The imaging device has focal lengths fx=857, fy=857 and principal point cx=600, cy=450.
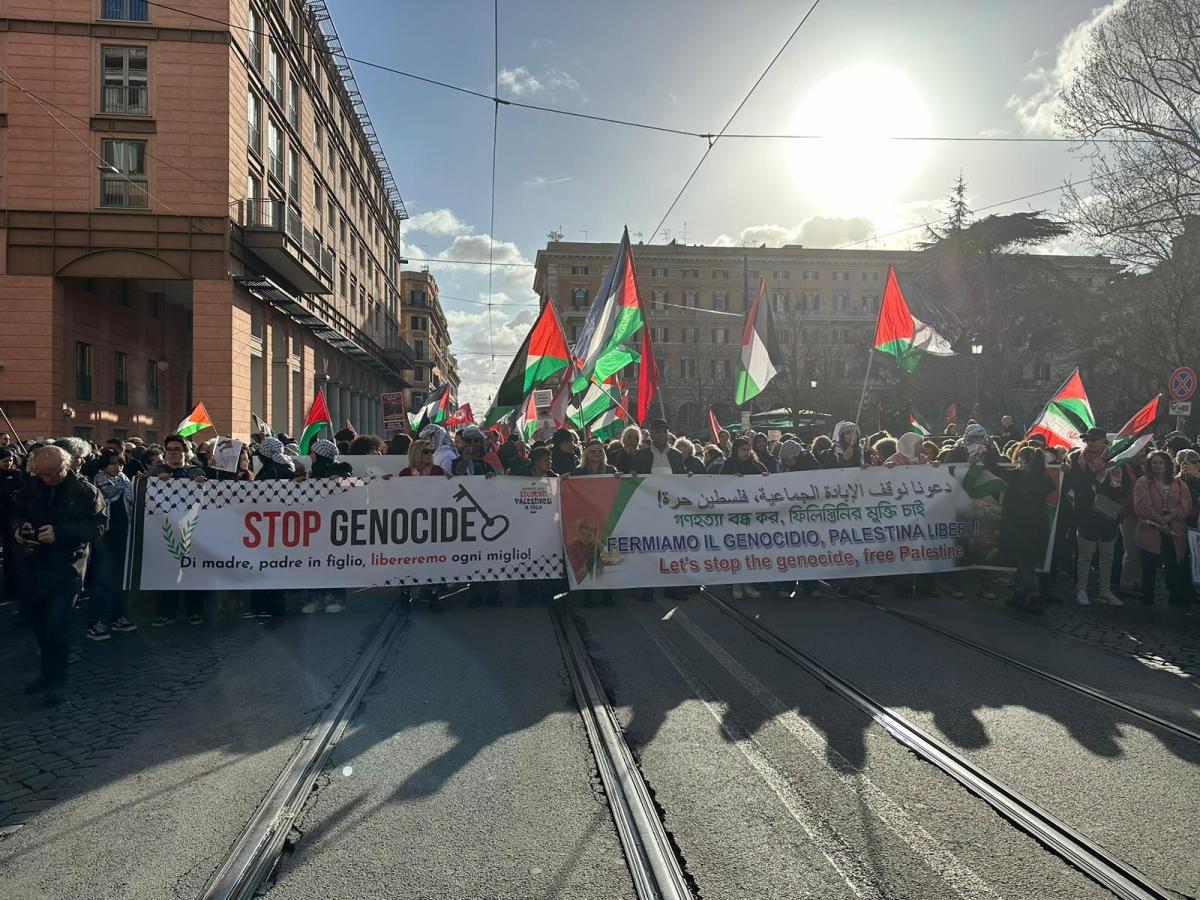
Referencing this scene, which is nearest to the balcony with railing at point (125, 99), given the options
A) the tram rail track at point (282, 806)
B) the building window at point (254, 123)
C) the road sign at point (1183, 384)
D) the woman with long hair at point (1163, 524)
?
the building window at point (254, 123)

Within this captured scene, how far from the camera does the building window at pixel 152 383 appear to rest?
1117 inches

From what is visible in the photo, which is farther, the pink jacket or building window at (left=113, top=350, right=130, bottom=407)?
building window at (left=113, top=350, right=130, bottom=407)

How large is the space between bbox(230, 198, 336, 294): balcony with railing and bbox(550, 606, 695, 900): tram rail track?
2362 centimetres

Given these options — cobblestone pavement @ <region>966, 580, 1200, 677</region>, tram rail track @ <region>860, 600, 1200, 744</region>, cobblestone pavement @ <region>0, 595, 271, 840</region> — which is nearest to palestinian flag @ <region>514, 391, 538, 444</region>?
cobblestone pavement @ <region>0, 595, 271, 840</region>

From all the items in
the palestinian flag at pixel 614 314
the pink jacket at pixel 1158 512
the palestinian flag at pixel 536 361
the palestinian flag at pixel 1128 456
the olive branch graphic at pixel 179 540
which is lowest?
the olive branch graphic at pixel 179 540

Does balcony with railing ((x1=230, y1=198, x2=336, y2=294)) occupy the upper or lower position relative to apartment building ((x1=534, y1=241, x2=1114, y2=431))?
lower

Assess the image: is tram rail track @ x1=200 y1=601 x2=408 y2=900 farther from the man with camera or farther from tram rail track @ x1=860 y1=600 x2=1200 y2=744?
tram rail track @ x1=860 y1=600 x2=1200 y2=744

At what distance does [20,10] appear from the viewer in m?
23.6

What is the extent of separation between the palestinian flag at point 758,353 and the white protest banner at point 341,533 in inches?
217

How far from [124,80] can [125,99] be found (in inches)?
20.8

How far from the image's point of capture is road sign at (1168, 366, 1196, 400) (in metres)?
12.4

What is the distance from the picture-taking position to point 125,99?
24625mm

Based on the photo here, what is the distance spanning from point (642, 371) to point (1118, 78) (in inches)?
643

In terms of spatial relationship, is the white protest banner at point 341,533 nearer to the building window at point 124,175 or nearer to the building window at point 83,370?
the building window at point 83,370
